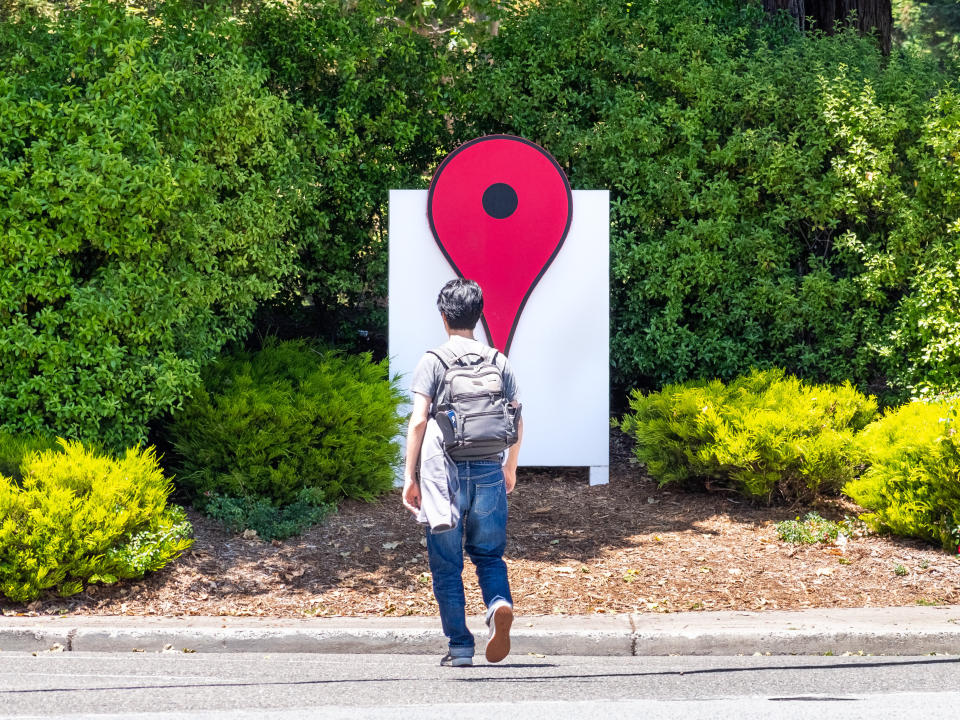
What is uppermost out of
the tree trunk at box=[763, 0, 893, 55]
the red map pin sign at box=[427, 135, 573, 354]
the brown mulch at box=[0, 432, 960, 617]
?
the tree trunk at box=[763, 0, 893, 55]

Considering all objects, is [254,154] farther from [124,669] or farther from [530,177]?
[124,669]

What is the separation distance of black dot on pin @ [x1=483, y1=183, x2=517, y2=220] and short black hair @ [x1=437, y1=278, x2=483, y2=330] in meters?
3.55

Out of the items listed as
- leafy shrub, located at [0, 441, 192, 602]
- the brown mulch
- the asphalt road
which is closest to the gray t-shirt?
the asphalt road

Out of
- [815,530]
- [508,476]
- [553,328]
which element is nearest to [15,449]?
[508,476]

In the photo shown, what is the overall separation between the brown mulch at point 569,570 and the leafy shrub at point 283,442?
0.75ft

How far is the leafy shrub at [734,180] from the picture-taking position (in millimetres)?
9078

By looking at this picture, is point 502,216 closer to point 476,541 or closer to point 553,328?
point 553,328

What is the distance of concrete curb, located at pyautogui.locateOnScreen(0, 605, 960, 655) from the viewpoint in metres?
5.45

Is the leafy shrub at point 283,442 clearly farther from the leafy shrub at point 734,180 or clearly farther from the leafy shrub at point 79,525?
the leafy shrub at point 734,180

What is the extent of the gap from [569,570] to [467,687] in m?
2.02

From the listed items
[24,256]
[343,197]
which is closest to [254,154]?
[343,197]

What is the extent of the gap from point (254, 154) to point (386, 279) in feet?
5.75

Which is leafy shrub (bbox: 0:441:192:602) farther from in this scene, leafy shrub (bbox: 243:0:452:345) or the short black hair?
leafy shrub (bbox: 243:0:452:345)

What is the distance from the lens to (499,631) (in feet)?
15.6
